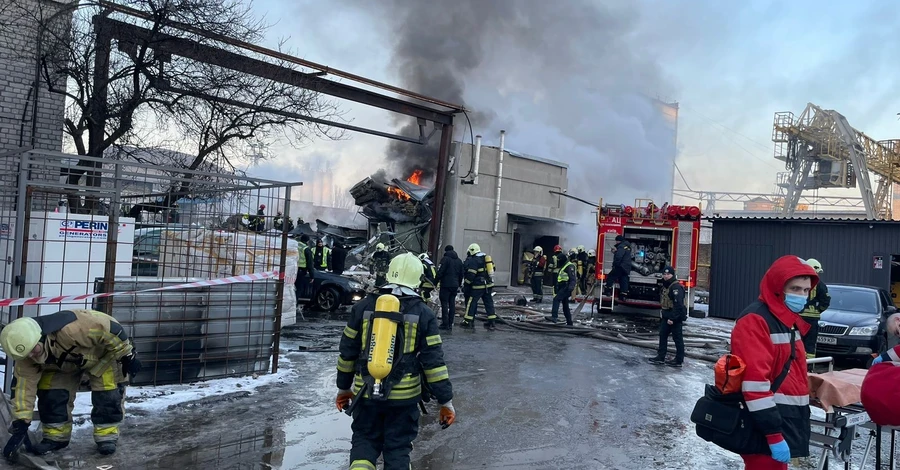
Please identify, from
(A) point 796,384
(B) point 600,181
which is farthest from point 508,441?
(B) point 600,181

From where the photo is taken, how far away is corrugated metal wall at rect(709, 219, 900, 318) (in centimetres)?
1584

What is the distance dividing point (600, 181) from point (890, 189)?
54.6 feet

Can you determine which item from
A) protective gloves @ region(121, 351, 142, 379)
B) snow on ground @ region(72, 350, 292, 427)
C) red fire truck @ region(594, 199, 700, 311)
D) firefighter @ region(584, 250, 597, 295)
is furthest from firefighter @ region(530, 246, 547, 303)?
protective gloves @ region(121, 351, 142, 379)

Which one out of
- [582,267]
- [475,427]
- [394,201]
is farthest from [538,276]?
[475,427]

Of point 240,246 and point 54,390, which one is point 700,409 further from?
point 240,246

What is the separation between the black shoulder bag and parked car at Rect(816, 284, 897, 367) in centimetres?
748

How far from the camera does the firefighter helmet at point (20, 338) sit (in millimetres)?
4152

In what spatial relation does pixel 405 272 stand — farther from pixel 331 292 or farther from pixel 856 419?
pixel 331 292

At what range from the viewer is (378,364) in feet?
11.8

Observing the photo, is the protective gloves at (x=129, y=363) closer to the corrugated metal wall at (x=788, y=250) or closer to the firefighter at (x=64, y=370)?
the firefighter at (x=64, y=370)

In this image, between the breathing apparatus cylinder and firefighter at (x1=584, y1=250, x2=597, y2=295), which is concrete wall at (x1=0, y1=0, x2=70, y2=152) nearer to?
the breathing apparatus cylinder

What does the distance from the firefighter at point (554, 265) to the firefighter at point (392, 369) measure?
38.7ft

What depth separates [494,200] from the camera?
23266mm

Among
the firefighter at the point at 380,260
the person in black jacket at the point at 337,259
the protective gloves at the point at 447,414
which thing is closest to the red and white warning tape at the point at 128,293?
the protective gloves at the point at 447,414
